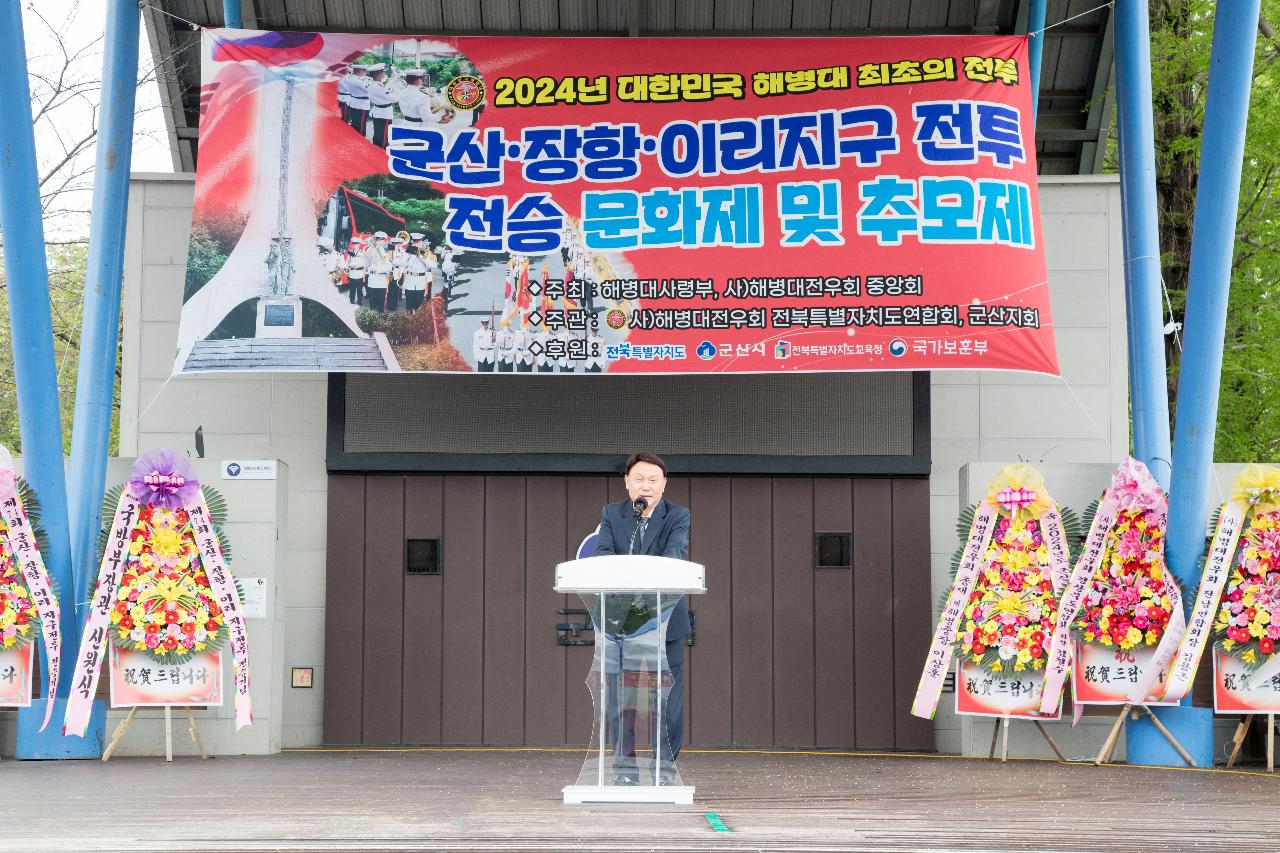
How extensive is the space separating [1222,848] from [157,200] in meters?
7.27

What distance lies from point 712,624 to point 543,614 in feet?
3.29

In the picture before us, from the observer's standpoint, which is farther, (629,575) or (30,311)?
(30,311)

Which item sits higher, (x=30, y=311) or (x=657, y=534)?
(x=30, y=311)

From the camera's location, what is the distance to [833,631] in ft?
31.2

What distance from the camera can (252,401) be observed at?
9578 mm

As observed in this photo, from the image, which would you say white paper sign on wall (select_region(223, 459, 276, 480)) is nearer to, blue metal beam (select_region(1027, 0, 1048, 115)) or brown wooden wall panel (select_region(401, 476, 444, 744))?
brown wooden wall panel (select_region(401, 476, 444, 744))

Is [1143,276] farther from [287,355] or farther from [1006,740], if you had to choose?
[287,355]

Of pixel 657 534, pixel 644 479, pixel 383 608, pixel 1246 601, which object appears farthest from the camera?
pixel 383 608

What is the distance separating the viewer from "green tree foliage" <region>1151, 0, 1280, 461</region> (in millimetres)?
13703

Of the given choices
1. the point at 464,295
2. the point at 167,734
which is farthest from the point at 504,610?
the point at 167,734

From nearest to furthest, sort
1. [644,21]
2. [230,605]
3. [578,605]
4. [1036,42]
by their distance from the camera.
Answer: [230,605] < [578,605] < [1036,42] < [644,21]

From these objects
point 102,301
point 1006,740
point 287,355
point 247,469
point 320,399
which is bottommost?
point 1006,740

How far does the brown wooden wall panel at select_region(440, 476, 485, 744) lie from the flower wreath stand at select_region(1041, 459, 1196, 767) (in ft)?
10.9

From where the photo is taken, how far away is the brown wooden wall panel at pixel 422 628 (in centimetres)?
943
